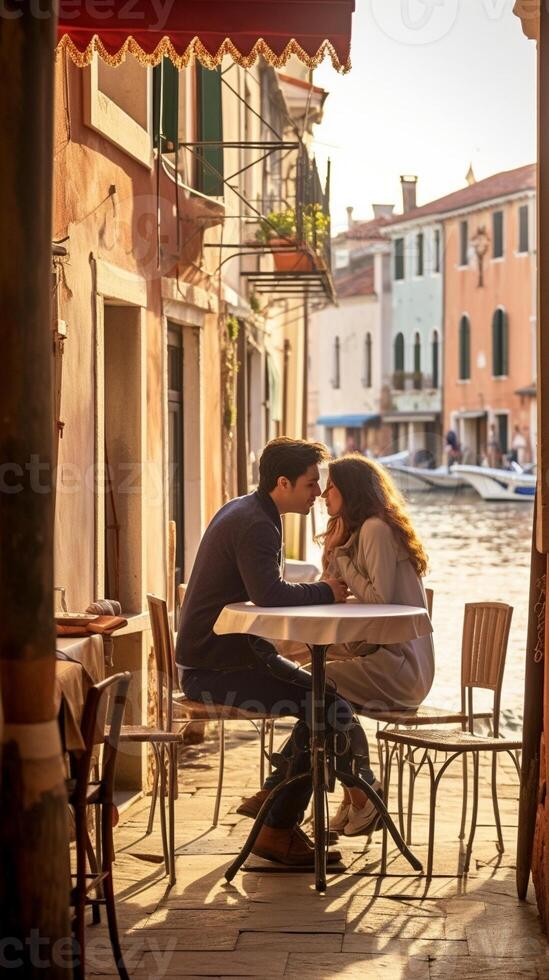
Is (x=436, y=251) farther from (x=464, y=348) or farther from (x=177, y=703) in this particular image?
(x=177, y=703)

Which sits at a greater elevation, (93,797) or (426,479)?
(93,797)

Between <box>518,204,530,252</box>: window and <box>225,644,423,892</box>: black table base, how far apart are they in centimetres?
5086

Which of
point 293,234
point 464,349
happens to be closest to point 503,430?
point 464,349

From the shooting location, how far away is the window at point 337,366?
228ft

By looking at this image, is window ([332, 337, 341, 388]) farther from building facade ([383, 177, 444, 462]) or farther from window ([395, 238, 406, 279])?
window ([395, 238, 406, 279])

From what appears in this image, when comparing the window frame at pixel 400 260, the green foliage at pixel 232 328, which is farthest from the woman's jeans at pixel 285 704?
the window frame at pixel 400 260

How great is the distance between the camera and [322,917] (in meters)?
5.97

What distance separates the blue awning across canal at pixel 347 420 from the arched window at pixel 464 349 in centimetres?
729

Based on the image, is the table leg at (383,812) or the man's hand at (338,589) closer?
the table leg at (383,812)

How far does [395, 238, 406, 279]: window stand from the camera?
64.6 m

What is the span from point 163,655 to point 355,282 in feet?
204

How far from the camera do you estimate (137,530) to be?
913 centimetres

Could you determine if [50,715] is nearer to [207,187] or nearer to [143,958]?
[143,958]

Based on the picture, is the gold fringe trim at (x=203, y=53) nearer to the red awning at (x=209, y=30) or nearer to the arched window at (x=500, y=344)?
the red awning at (x=209, y=30)
